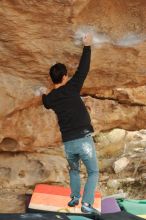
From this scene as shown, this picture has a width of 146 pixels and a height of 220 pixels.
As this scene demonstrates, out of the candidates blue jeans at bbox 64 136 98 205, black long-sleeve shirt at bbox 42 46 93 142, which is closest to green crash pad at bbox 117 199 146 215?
blue jeans at bbox 64 136 98 205

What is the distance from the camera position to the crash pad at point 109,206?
16.0ft

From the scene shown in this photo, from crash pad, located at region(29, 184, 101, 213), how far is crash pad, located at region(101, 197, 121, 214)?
122mm

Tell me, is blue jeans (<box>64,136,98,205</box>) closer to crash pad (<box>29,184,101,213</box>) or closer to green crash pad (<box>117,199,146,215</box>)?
crash pad (<box>29,184,101,213</box>)

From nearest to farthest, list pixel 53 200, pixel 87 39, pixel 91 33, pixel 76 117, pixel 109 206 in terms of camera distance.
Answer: pixel 76 117, pixel 87 39, pixel 91 33, pixel 53 200, pixel 109 206

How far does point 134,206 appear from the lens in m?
5.04

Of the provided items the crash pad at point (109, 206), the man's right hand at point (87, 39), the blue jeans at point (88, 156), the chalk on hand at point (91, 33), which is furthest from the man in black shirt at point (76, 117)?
the crash pad at point (109, 206)

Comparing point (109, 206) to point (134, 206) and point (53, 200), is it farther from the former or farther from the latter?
point (53, 200)

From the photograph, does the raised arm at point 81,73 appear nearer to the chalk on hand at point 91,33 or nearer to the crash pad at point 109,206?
the chalk on hand at point 91,33

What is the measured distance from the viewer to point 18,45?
4699 mm

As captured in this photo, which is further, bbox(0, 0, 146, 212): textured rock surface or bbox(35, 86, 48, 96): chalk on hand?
bbox(35, 86, 48, 96): chalk on hand

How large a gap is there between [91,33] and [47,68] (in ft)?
1.76

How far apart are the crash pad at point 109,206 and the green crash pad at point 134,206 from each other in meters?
0.10

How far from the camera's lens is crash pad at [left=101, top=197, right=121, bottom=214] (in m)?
4.89

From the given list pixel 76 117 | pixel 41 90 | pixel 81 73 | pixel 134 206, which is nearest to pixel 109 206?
pixel 134 206
